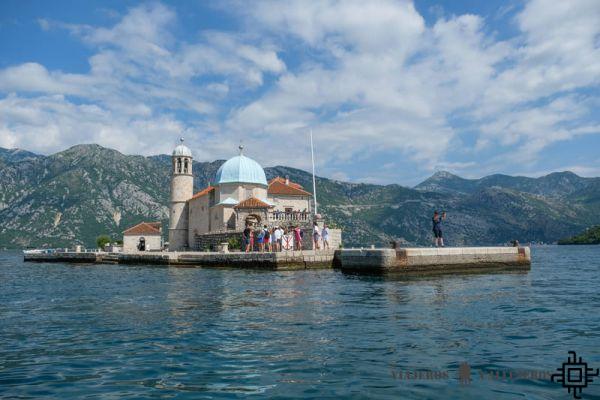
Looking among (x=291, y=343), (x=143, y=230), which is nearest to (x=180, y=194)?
(x=143, y=230)

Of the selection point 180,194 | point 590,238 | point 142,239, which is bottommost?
point 590,238

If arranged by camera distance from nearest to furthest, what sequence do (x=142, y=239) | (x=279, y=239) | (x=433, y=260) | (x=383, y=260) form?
(x=383, y=260) < (x=433, y=260) < (x=279, y=239) < (x=142, y=239)

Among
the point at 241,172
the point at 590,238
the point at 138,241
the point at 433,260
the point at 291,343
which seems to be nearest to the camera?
the point at 291,343

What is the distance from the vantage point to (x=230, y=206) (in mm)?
49812

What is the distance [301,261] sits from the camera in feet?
95.7

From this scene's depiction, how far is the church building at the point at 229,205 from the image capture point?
153ft

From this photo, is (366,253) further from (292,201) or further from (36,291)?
(292,201)

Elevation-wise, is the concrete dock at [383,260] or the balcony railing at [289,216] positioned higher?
the balcony railing at [289,216]

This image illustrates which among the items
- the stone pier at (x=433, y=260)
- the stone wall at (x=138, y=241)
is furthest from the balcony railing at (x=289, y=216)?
the stone wall at (x=138, y=241)

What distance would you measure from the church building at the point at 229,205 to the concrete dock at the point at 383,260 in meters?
8.85

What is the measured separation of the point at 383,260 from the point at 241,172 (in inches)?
1291

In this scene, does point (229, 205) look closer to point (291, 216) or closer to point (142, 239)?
point (291, 216)

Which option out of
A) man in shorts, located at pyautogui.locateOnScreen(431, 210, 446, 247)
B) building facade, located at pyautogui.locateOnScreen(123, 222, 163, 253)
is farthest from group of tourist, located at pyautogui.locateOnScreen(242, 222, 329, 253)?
building facade, located at pyautogui.locateOnScreen(123, 222, 163, 253)

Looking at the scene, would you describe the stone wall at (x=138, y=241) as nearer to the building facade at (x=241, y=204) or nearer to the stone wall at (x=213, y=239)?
the building facade at (x=241, y=204)
